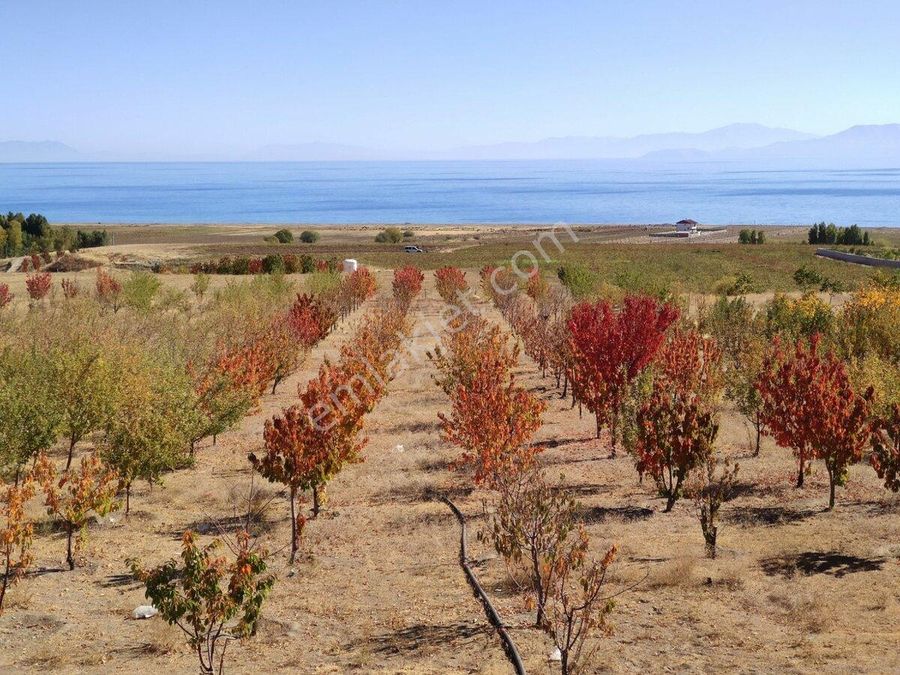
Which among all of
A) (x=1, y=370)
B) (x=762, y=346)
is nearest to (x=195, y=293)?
(x=1, y=370)

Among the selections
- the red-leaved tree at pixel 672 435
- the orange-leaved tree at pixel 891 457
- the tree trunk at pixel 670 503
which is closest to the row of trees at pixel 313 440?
the red-leaved tree at pixel 672 435

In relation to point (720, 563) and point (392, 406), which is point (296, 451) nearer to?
point (720, 563)

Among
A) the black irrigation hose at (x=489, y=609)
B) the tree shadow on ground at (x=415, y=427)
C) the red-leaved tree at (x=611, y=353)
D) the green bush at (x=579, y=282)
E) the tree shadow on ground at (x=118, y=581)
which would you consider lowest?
the tree shadow on ground at (x=118, y=581)

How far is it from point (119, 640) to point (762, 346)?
1805cm

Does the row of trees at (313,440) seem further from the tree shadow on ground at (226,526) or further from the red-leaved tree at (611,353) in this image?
the red-leaved tree at (611,353)

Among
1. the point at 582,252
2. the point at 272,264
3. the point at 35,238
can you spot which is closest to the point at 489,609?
the point at 272,264

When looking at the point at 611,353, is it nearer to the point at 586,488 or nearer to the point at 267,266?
the point at 586,488

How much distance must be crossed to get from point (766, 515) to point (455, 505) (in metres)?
5.59

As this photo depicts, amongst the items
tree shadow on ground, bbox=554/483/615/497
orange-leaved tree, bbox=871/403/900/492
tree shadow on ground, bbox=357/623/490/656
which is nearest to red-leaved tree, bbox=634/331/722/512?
tree shadow on ground, bbox=554/483/615/497

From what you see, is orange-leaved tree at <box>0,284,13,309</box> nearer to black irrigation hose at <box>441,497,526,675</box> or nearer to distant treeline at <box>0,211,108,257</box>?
black irrigation hose at <box>441,497,526,675</box>

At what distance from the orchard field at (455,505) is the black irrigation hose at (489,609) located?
0.14 meters

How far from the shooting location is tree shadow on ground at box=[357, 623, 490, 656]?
32.8 ft

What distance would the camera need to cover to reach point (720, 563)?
12266mm

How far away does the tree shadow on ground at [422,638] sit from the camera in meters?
10.0
